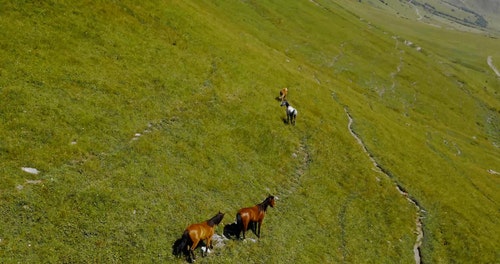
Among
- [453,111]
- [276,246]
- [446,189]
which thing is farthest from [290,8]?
[276,246]

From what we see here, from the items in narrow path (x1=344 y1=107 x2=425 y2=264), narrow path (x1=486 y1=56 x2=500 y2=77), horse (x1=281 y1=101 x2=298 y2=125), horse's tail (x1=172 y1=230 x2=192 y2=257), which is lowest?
narrow path (x1=344 y1=107 x2=425 y2=264)

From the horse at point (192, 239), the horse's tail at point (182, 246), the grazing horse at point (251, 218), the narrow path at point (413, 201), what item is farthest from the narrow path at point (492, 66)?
the horse's tail at point (182, 246)

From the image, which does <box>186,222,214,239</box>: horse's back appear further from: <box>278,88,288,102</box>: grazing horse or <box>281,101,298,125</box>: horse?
<box>278,88,288,102</box>: grazing horse

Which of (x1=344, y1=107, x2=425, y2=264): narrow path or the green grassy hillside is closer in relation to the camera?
the green grassy hillside

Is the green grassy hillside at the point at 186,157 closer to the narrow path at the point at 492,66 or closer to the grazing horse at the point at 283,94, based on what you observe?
the grazing horse at the point at 283,94

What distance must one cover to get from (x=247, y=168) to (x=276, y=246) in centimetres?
837

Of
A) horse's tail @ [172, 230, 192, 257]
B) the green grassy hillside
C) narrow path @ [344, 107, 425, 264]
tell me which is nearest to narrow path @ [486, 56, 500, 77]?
the green grassy hillside

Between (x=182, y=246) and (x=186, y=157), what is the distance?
9.89 m

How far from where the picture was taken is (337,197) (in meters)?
35.8

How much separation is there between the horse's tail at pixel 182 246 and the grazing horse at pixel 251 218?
431 cm

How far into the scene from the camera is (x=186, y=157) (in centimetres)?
2941

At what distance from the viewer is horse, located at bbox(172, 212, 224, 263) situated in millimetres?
20234

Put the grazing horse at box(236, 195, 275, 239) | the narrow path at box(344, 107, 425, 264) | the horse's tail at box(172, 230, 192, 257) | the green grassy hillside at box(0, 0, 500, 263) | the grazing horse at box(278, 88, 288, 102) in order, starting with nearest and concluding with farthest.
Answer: the horse's tail at box(172, 230, 192, 257), the green grassy hillside at box(0, 0, 500, 263), the grazing horse at box(236, 195, 275, 239), the narrow path at box(344, 107, 425, 264), the grazing horse at box(278, 88, 288, 102)

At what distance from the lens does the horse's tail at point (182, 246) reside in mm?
20375
